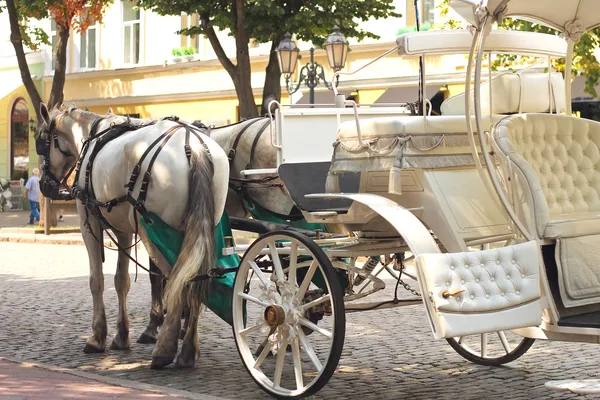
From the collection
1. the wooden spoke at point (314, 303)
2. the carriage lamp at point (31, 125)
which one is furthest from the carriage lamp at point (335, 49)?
the carriage lamp at point (31, 125)

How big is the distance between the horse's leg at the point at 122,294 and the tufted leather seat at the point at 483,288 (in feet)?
12.1

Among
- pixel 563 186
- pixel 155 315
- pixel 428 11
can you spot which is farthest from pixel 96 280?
pixel 428 11

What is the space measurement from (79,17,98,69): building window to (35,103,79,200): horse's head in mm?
27048

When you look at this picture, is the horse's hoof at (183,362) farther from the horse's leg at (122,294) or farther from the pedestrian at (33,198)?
the pedestrian at (33,198)

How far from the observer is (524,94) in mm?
6973

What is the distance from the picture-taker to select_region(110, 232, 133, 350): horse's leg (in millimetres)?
8766

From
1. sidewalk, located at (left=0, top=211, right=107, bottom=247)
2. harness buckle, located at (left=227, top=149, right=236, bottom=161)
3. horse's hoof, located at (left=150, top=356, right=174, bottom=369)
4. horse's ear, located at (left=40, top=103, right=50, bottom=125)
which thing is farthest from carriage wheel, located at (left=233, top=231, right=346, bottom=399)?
sidewalk, located at (left=0, top=211, right=107, bottom=247)

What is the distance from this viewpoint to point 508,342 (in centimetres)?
810

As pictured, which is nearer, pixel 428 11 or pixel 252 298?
pixel 252 298

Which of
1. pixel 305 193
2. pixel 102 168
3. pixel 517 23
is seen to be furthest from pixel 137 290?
pixel 517 23

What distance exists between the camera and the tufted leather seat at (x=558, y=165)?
602 centimetres

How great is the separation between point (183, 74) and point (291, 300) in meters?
27.0

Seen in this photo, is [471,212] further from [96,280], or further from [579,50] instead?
[579,50]

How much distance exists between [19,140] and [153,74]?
7836 millimetres
